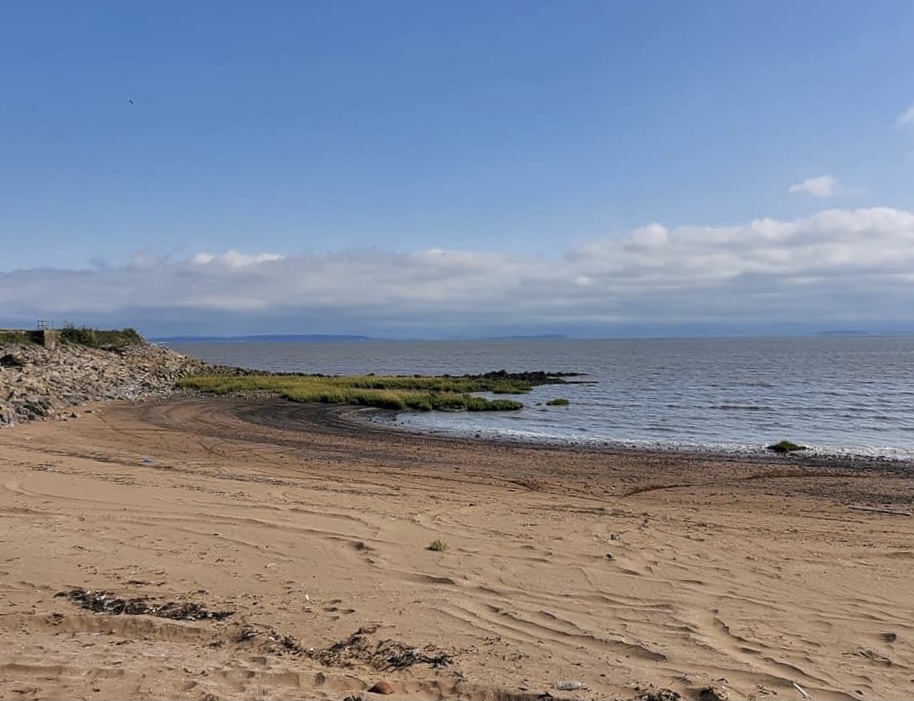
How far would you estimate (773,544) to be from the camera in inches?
342

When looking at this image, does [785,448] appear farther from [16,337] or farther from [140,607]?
[16,337]

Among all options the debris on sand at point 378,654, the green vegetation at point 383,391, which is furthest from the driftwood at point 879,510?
the green vegetation at point 383,391

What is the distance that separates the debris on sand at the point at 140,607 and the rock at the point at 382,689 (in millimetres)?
1760

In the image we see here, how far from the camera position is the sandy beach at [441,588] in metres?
4.63

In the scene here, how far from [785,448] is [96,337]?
1945 inches

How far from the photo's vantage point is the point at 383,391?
131 ft

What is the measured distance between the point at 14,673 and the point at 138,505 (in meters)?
5.44

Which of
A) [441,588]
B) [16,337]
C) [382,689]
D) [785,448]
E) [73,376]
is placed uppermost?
[16,337]

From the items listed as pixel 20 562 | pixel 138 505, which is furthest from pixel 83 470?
pixel 20 562

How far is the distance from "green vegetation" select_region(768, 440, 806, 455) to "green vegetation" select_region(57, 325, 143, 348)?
44.4 m

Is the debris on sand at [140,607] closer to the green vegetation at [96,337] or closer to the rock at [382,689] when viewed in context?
the rock at [382,689]

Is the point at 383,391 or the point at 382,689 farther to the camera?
the point at 383,391

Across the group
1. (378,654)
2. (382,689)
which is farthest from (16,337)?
(382,689)

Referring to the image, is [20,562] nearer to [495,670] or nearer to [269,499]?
[269,499]
